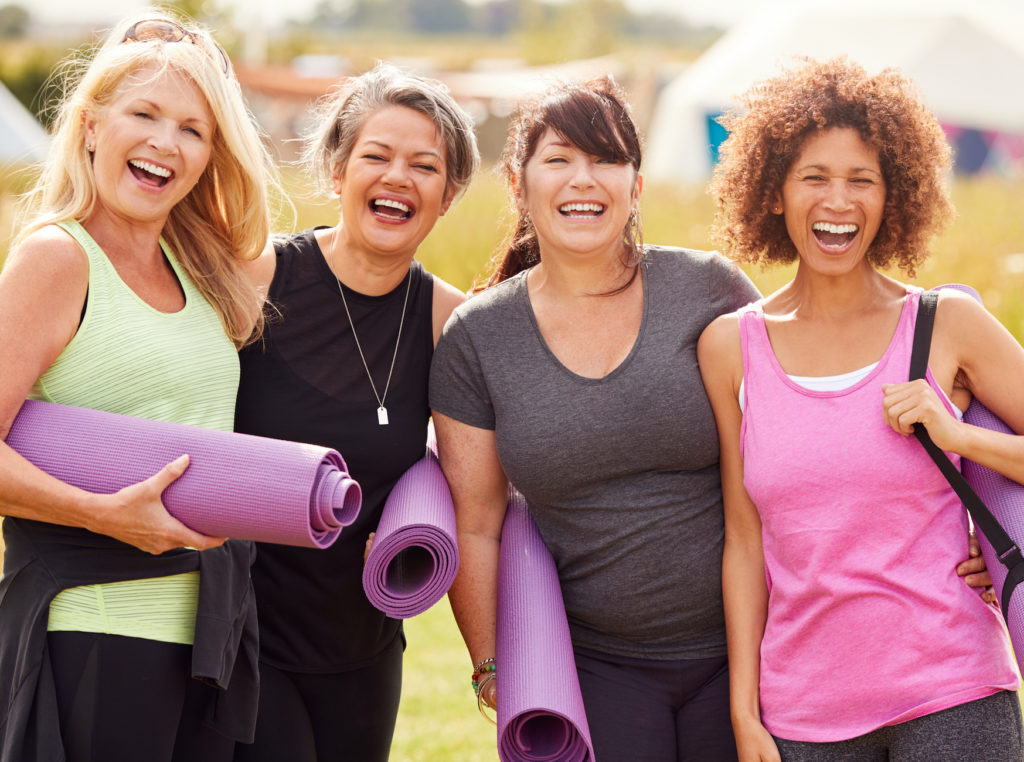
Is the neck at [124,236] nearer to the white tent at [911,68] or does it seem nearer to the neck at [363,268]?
the neck at [363,268]

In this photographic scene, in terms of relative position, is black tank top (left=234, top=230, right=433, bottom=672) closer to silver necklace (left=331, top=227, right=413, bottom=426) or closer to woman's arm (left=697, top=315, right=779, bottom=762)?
silver necklace (left=331, top=227, right=413, bottom=426)

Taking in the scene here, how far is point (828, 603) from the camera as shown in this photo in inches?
92.6

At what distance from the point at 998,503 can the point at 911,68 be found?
23423 millimetres

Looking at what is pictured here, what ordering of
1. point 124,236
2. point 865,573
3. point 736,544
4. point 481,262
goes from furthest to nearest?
1. point 481,262
2. point 736,544
3. point 124,236
4. point 865,573

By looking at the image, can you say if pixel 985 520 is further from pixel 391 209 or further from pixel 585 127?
pixel 391 209

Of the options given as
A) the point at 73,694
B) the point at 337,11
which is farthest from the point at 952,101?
the point at 337,11

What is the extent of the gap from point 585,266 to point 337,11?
165074mm

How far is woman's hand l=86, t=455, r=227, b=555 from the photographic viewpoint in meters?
2.23

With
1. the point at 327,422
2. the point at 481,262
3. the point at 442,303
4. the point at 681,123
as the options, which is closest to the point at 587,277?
the point at 442,303

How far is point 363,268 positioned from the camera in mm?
3059

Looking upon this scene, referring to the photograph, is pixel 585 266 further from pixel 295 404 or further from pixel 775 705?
pixel 775 705

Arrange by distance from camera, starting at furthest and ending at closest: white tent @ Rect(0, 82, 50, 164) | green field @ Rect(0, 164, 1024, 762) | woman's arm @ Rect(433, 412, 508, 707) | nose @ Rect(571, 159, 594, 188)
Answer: white tent @ Rect(0, 82, 50, 164) → green field @ Rect(0, 164, 1024, 762) → woman's arm @ Rect(433, 412, 508, 707) → nose @ Rect(571, 159, 594, 188)

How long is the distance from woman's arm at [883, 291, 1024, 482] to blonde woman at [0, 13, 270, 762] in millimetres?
1608

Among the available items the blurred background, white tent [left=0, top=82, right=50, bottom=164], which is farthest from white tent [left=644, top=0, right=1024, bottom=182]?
white tent [left=0, top=82, right=50, bottom=164]
